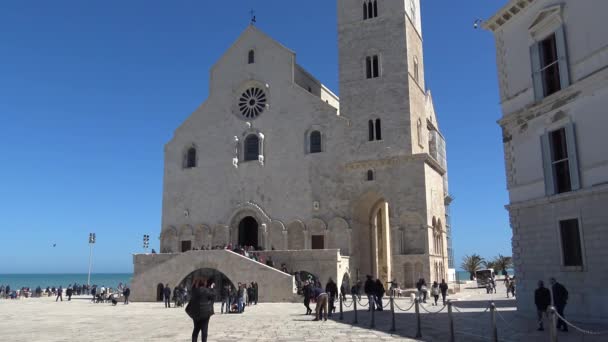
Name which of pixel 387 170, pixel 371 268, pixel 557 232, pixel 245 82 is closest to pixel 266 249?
pixel 371 268

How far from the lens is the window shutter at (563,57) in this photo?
1711 cm

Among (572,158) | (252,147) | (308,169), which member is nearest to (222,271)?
(308,169)

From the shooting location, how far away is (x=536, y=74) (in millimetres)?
18422

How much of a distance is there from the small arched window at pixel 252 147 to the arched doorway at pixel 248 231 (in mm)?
4324

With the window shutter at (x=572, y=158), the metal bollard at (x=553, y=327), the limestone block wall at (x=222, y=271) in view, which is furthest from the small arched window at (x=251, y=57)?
the metal bollard at (x=553, y=327)

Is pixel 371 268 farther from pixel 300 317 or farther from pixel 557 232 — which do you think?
pixel 557 232

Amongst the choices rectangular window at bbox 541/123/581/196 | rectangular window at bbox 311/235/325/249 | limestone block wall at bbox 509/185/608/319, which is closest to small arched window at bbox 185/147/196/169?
rectangular window at bbox 311/235/325/249

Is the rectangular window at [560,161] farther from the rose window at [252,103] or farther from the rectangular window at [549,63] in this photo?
the rose window at [252,103]

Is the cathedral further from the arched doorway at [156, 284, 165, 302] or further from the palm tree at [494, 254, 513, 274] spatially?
the palm tree at [494, 254, 513, 274]

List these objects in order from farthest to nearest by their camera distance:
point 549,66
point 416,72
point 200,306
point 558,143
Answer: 1. point 416,72
2. point 549,66
3. point 558,143
4. point 200,306

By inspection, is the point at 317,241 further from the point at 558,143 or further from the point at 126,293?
the point at 558,143

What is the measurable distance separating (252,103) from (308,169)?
6990 millimetres

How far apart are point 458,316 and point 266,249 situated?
18613 millimetres

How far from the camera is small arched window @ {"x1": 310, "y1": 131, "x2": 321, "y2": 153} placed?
35938 millimetres
